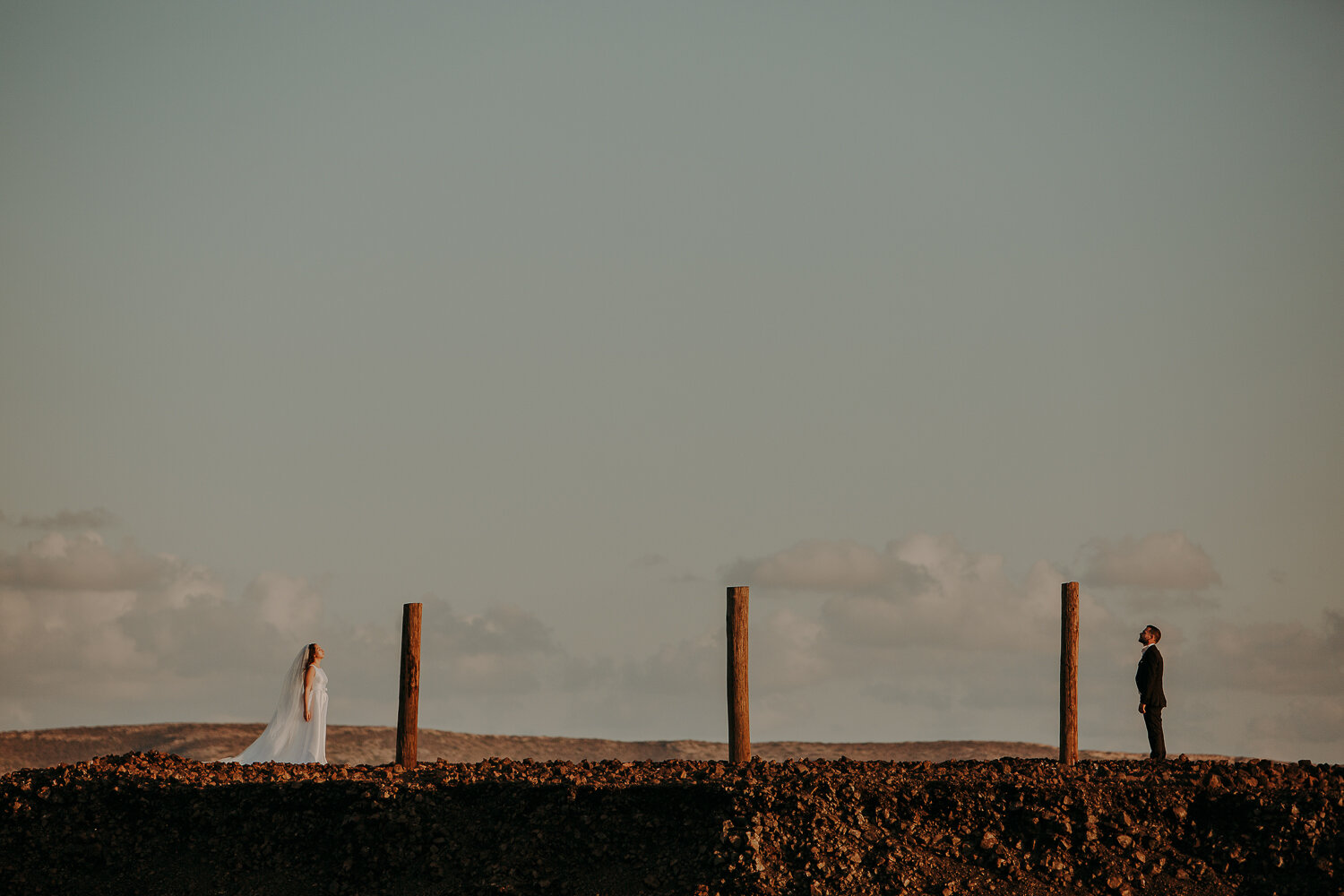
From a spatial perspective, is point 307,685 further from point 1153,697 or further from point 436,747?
point 1153,697

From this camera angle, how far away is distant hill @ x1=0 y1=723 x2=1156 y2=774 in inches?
1073

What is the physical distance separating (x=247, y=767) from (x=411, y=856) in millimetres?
3792

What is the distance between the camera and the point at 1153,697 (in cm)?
1809

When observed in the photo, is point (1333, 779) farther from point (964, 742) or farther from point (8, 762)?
point (8, 762)

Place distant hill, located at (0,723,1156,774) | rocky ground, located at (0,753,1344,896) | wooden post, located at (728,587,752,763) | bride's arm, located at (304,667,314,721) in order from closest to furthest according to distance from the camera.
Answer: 1. rocky ground, located at (0,753,1344,896)
2. wooden post, located at (728,587,752,763)
3. bride's arm, located at (304,667,314,721)
4. distant hill, located at (0,723,1156,774)

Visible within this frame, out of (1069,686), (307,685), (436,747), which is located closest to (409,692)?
(307,685)

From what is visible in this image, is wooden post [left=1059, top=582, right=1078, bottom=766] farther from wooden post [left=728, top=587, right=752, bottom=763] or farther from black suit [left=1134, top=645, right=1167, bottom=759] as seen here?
wooden post [left=728, top=587, right=752, bottom=763]

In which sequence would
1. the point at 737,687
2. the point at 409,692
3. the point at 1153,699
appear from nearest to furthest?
the point at 737,687 → the point at 409,692 → the point at 1153,699

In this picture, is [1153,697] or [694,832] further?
[1153,697]

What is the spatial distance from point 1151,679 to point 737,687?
20.2 feet

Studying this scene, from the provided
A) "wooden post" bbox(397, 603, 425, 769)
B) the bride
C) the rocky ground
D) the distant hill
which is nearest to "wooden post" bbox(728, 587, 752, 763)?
the rocky ground

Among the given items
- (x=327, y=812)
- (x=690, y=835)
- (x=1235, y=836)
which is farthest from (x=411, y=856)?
(x=1235, y=836)

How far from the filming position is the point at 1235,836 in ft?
46.6

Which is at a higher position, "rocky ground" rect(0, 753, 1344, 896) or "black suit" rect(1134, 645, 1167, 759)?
"black suit" rect(1134, 645, 1167, 759)
